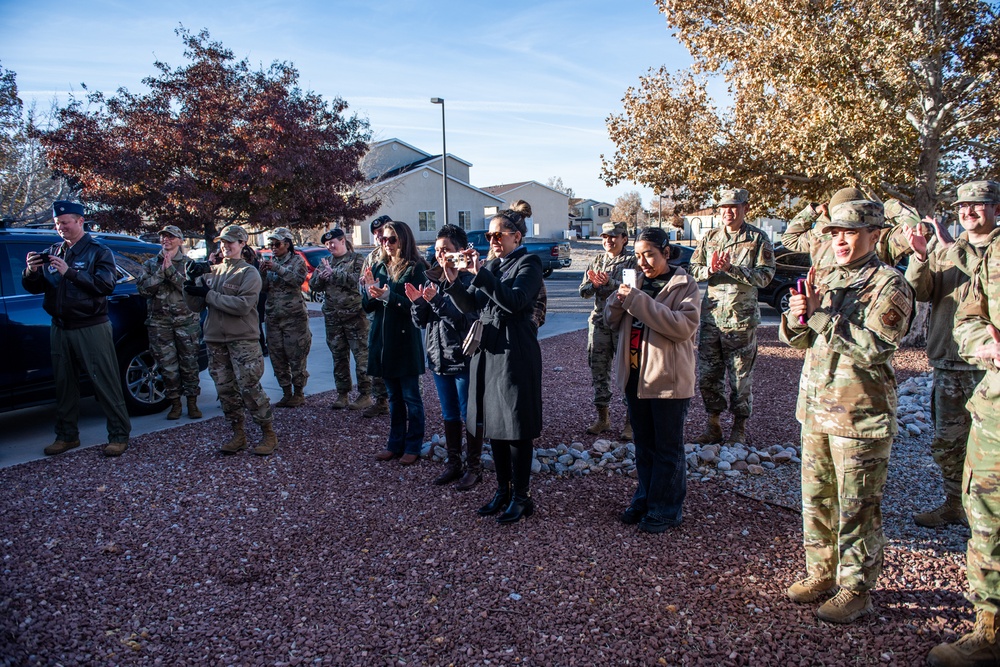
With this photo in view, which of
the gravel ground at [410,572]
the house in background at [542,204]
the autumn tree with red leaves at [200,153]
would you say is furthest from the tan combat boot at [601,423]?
the house in background at [542,204]

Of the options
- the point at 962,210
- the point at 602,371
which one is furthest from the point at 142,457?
the point at 962,210

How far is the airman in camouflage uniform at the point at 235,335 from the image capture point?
5273mm

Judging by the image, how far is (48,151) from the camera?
1133 centimetres

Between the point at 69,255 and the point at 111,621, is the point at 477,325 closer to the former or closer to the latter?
the point at 111,621

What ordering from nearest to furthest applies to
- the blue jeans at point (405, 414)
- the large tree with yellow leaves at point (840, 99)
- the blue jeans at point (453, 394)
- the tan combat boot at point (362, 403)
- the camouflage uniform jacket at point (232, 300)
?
1. the blue jeans at point (453, 394)
2. the blue jeans at point (405, 414)
3. the camouflage uniform jacket at point (232, 300)
4. the tan combat boot at point (362, 403)
5. the large tree with yellow leaves at point (840, 99)

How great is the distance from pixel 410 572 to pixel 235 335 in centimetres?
281

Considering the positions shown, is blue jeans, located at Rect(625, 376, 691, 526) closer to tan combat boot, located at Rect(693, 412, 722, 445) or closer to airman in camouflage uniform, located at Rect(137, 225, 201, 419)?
tan combat boot, located at Rect(693, 412, 722, 445)

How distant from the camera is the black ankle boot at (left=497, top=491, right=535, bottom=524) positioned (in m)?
3.95

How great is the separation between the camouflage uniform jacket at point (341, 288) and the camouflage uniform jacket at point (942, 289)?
191 inches

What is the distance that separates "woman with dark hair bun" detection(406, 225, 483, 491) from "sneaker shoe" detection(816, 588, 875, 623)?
2102 millimetres

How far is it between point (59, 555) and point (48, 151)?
10339mm

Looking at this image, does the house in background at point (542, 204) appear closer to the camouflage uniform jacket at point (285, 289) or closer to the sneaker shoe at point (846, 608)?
the camouflage uniform jacket at point (285, 289)

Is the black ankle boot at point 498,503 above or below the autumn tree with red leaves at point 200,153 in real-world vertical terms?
below

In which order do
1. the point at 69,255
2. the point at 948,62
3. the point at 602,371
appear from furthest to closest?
the point at 948,62
the point at 602,371
the point at 69,255
